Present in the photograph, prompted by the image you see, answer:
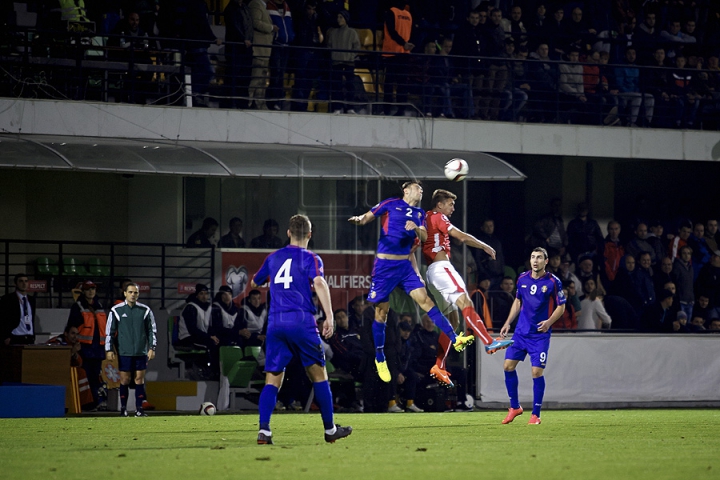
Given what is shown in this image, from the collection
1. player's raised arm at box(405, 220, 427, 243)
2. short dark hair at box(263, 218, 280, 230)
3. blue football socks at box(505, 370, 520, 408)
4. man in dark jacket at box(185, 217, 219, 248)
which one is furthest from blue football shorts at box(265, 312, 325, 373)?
man in dark jacket at box(185, 217, 219, 248)

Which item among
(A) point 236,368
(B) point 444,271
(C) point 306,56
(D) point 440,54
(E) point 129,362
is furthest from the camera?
(D) point 440,54

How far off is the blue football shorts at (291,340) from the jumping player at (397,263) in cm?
355

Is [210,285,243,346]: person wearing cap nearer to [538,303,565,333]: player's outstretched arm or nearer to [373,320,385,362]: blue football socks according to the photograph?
[373,320,385,362]: blue football socks

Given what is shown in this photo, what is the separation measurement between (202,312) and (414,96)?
6007 mm

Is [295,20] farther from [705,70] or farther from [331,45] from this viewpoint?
[705,70]

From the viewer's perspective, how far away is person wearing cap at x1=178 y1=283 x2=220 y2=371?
18.2 meters

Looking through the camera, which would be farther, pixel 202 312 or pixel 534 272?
pixel 202 312

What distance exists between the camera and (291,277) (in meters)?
9.63

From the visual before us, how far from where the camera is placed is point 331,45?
20.8 meters

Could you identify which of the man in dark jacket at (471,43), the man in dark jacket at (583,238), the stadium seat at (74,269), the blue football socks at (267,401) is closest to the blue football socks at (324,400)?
the blue football socks at (267,401)

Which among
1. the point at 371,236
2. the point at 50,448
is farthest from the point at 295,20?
the point at 50,448

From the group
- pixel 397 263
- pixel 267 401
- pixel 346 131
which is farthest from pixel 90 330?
pixel 267 401

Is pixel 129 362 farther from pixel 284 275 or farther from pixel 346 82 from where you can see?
pixel 284 275

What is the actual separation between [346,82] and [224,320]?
4.76m
